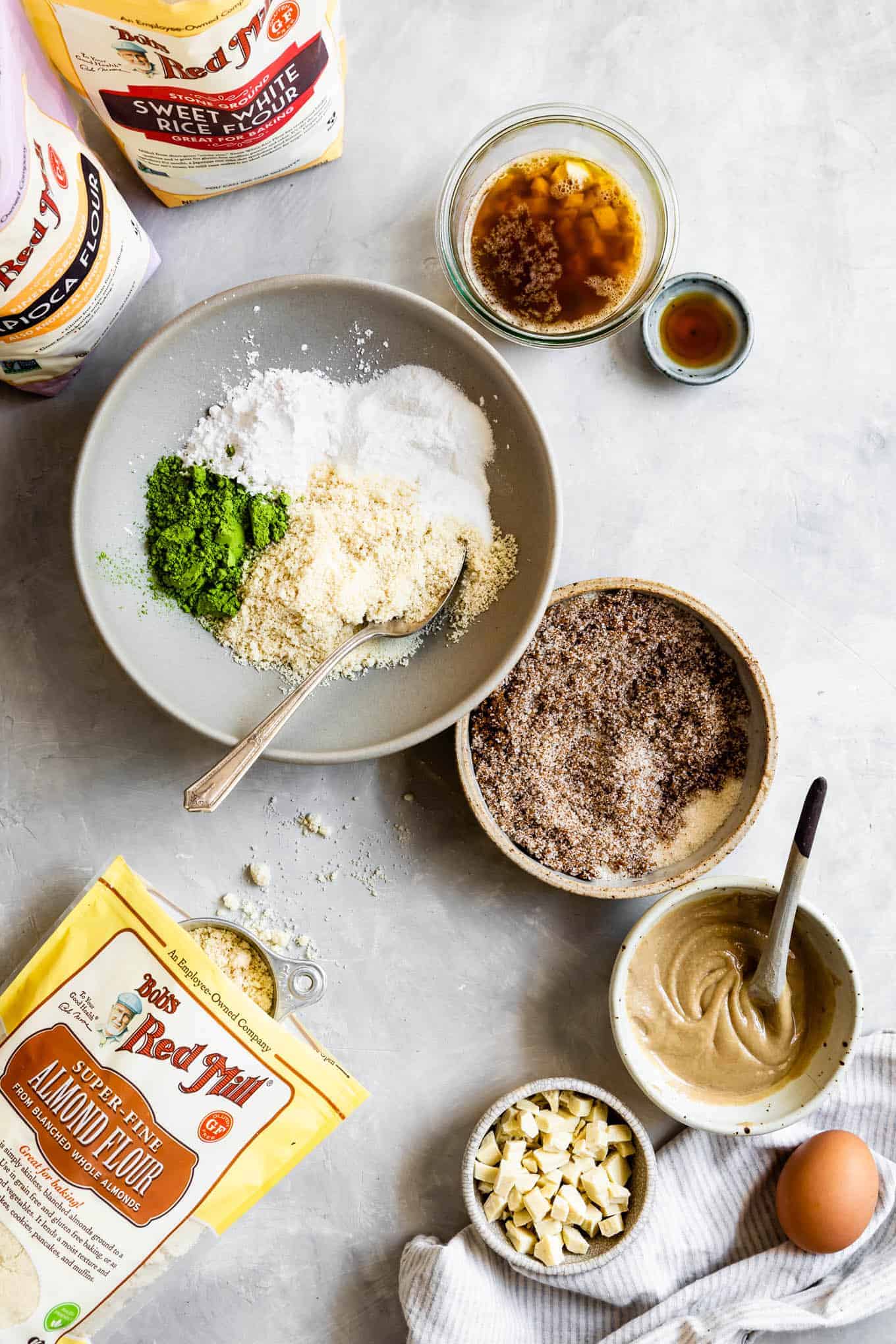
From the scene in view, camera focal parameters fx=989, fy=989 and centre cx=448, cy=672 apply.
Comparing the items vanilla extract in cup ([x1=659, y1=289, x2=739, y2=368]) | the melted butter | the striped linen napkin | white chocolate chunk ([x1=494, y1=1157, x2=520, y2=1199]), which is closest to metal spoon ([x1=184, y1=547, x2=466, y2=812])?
vanilla extract in cup ([x1=659, y1=289, x2=739, y2=368])

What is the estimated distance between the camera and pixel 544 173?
1.53m

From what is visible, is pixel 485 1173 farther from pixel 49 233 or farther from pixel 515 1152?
pixel 49 233

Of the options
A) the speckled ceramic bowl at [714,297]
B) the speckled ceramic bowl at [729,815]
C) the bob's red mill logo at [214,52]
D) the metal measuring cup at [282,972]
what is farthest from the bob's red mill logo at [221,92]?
the metal measuring cup at [282,972]

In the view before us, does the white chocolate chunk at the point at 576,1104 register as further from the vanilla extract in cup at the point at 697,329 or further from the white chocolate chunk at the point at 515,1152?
the vanilla extract in cup at the point at 697,329

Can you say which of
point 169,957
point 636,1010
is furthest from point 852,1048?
point 169,957

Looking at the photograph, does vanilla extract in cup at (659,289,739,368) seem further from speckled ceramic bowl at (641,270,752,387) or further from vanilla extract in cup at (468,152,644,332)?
vanilla extract in cup at (468,152,644,332)

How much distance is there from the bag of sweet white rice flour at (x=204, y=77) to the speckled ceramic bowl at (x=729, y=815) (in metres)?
0.78

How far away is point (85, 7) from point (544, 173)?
0.68 metres

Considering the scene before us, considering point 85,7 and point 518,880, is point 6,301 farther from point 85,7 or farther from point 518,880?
point 518,880

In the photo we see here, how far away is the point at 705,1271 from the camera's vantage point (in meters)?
1.60

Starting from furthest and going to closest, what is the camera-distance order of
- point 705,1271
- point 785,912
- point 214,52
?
point 705,1271, point 785,912, point 214,52

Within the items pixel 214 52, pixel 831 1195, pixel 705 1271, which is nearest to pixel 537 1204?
pixel 705 1271

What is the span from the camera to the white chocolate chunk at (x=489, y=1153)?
1544 mm

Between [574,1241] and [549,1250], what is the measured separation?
4cm
